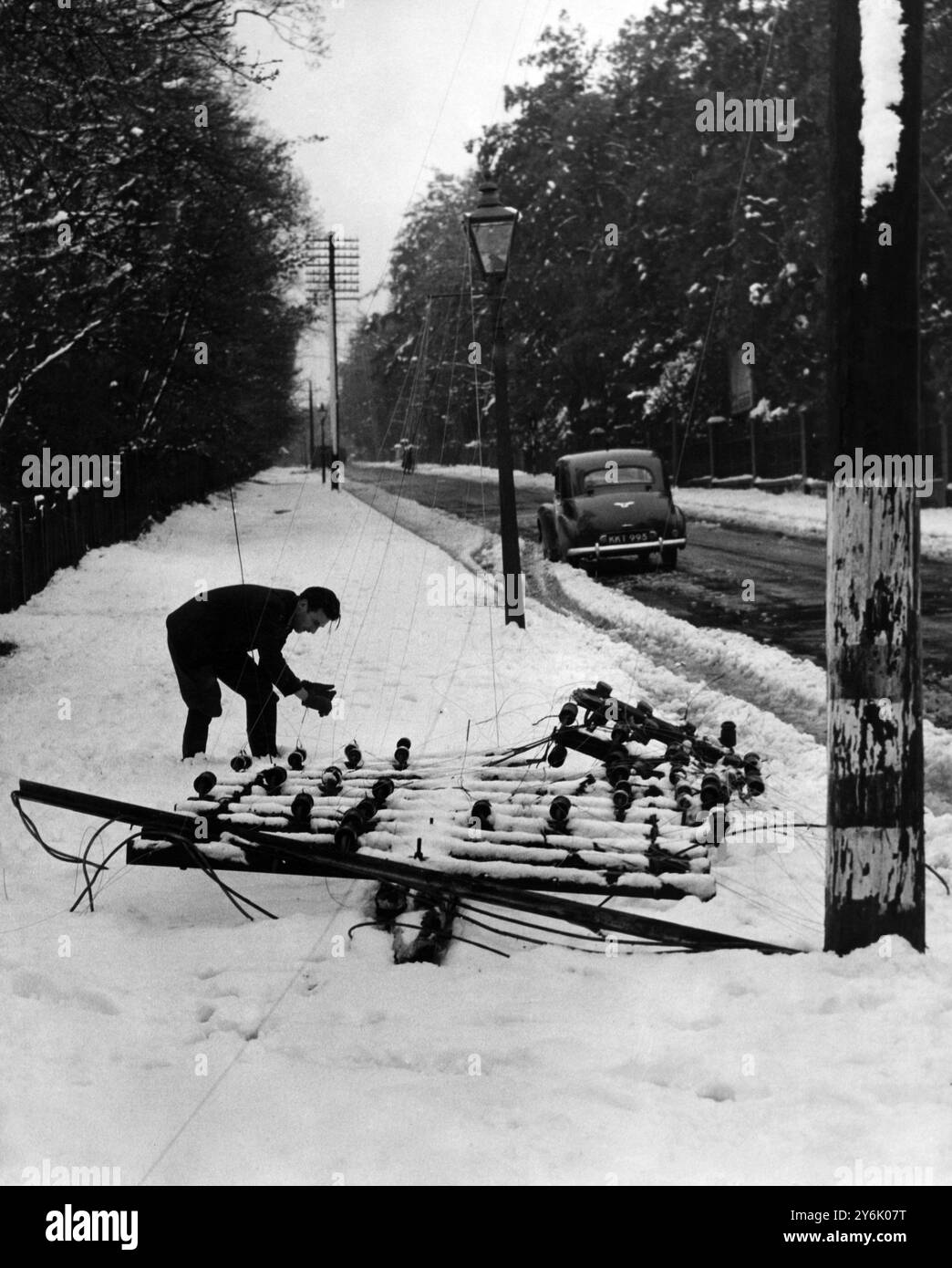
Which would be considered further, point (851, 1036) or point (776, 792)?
point (776, 792)

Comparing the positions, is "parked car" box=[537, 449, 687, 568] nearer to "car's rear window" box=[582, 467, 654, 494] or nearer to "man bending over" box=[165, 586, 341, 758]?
"car's rear window" box=[582, 467, 654, 494]

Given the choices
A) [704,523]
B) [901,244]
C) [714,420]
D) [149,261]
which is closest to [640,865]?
[901,244]

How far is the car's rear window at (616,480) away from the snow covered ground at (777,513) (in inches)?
161

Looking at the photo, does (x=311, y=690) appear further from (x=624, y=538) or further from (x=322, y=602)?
(x=624, y=538)

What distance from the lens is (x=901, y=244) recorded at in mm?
4625

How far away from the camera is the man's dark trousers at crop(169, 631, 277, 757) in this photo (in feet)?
27.4

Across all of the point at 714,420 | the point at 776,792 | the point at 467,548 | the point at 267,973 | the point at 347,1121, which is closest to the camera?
the point at 347,1121

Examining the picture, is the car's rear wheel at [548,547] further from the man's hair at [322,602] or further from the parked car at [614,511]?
the man's hair at [322,602]

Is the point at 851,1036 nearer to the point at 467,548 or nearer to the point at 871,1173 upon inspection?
the point at 871,1173

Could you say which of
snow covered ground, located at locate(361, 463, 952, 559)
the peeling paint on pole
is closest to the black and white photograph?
→ the peeling paint on pole

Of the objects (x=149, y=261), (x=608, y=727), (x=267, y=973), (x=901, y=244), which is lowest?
(x=267, y=973)

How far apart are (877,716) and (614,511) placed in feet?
51.8
